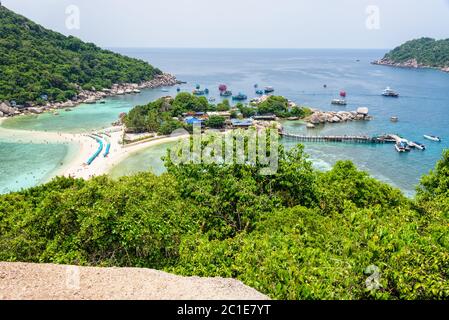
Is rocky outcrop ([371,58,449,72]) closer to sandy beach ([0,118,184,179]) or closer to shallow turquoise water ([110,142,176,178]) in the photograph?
shallow turquoise water ([110,142,176,178])

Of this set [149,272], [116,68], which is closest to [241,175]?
[149,272]

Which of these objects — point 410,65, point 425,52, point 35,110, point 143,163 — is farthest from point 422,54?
A: point 143,163

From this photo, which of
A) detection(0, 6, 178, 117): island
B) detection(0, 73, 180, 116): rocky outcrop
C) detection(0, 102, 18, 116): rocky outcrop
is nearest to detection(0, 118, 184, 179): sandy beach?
detection(0, 102, 18, 116): rocky outcrop

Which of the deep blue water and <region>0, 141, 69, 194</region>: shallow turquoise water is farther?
the deep blue water

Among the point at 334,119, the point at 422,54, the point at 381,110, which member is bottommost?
the point at 334,119

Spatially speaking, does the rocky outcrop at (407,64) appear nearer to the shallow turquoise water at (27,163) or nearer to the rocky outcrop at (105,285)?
the shallow turquoise water at (27,163)

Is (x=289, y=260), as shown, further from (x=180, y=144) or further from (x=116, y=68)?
(x=116, y=68)

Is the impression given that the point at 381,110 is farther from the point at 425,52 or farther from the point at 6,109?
the point at 425,52
